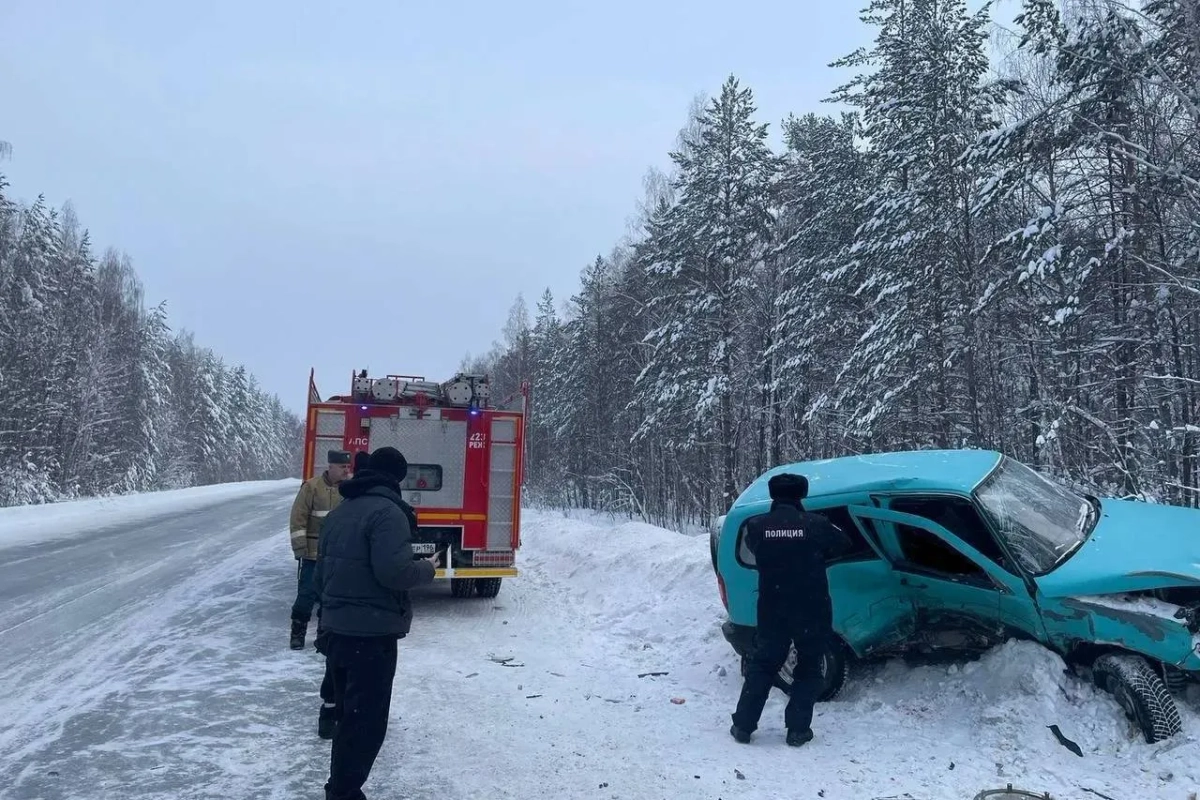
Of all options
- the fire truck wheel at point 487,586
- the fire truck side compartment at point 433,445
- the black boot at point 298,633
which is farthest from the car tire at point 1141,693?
the fire truck wheel at point 487,586

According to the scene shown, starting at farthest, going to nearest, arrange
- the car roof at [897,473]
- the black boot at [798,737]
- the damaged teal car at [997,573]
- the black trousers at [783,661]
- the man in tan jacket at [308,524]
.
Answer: the man in tan jacket at [308,524], the car roof at [897,473], the black trousers at [783,661], the black boot at [798,737], the damaged teal car at [997,573]

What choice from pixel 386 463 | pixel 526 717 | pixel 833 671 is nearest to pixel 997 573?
pixel 833 671

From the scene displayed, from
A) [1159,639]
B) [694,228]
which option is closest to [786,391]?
[694,228]

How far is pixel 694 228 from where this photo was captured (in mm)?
24000

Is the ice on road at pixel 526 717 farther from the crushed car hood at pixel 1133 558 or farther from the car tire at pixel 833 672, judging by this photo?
the crushed car hood at pixel 1133 558

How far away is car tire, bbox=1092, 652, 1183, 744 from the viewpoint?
14.8ft

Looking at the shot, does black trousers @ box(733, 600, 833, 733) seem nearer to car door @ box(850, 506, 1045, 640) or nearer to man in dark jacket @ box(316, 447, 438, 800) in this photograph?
car door @ box(850, 506, 1045, 640)

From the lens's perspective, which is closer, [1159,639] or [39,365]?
[1159,639]

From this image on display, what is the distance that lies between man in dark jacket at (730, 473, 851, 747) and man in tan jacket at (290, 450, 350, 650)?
442cm

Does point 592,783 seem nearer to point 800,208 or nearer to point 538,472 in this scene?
point 800,208

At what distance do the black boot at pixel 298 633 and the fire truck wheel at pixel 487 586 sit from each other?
3178 mm

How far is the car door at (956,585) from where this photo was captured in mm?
5293

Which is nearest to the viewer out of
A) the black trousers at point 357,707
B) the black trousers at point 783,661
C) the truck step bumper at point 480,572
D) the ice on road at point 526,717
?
the black trousers at point 357,707

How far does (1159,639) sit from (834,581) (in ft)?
6.86
